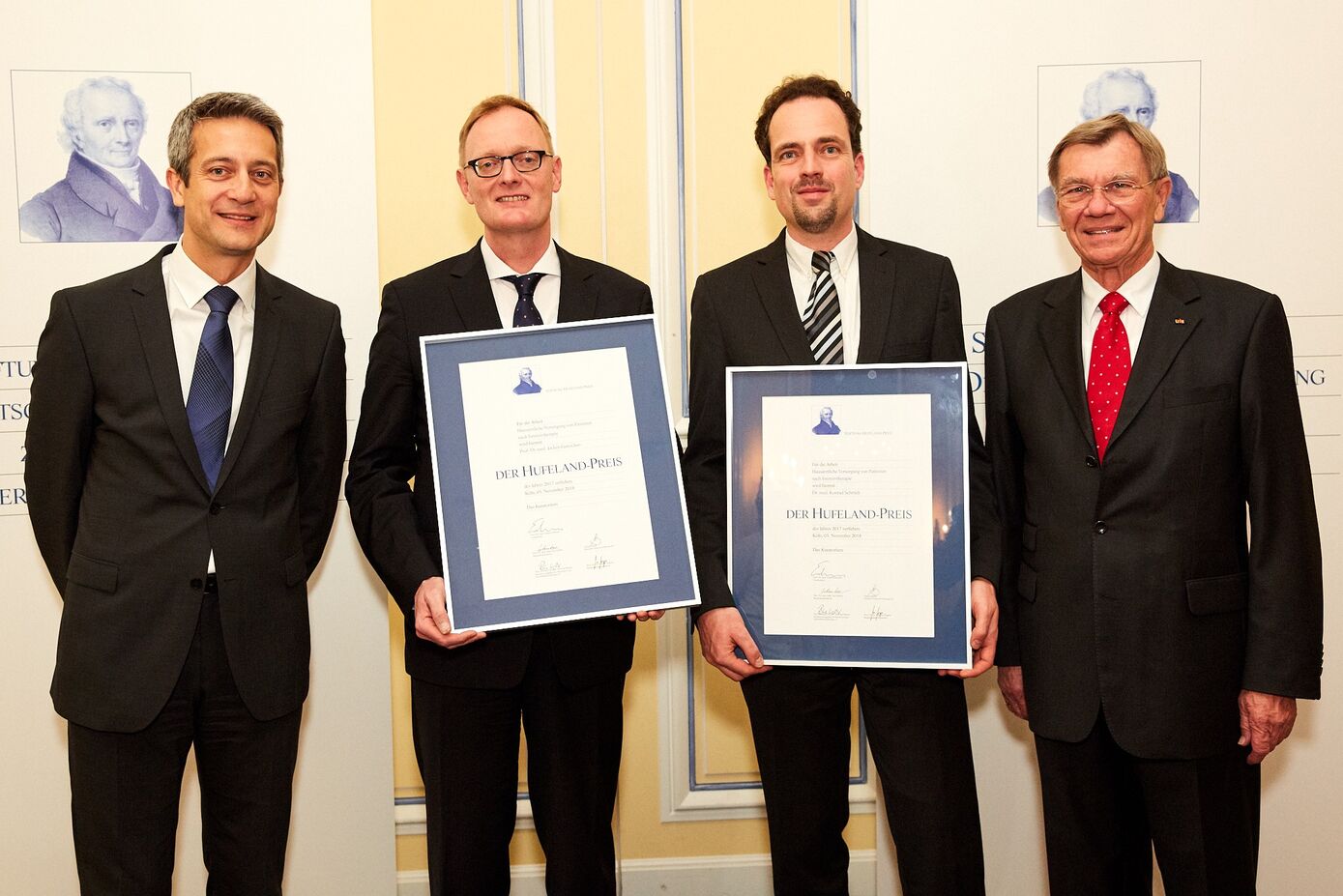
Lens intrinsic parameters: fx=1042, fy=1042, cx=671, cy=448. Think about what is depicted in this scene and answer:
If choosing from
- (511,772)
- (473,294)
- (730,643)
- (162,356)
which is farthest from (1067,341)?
(162,356)

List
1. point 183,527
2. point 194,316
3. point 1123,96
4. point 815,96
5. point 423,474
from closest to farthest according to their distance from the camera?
point 183,527
point 194,316
point 423,474
point 815,96
point 1123,96

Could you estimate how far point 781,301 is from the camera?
2326 millimetres

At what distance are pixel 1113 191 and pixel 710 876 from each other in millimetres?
2302

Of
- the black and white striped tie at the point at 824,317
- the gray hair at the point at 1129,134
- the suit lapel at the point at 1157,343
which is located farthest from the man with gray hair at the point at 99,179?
the suit lapel at the point at 1157,343

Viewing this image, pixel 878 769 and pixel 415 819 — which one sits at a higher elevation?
pixel 878 769

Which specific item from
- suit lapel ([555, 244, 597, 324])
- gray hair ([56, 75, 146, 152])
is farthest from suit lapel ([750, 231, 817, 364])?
gray hair ([56, 75, 146, 152])

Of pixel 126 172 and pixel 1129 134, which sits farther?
pixel 126 172

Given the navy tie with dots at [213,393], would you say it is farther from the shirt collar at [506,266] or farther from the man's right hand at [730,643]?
the man's right hand at [730,643]

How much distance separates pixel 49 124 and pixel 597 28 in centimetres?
154

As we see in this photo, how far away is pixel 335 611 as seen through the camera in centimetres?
299

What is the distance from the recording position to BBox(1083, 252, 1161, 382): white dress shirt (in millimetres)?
2209

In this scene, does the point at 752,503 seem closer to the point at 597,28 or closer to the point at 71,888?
the point at 597,28

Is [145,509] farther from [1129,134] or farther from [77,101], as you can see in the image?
[1129,134]

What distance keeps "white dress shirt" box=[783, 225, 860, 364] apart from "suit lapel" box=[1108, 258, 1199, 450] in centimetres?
57
